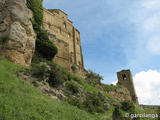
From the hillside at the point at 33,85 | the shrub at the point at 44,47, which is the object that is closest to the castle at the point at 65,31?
the shrub at the point at 44,47

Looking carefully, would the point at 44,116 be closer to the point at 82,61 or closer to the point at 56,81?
the point at 56,81

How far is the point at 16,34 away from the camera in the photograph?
43.5ft

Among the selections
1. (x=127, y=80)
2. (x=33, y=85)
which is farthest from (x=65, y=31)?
(x=33, y=85)

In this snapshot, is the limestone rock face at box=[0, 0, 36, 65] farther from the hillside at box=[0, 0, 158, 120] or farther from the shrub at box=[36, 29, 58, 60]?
the shrub at box=[36, 29, 58, 60]

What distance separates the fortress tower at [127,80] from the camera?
42250mm

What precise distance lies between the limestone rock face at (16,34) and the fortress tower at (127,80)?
35.2m

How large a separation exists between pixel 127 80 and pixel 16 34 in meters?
37.9

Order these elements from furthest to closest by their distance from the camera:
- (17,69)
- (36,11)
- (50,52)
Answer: (36,11) < (50,52) < (17,69)

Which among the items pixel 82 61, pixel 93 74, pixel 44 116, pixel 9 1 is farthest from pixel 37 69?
pixel 82 61

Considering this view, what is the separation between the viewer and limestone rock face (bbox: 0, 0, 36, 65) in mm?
12719

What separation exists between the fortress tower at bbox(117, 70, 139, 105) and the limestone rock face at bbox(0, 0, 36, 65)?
35225mm

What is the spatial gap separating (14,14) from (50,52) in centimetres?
607

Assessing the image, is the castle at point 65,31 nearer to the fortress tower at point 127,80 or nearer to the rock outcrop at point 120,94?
the rock outcrop at point 120,94

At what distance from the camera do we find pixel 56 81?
12.2m
